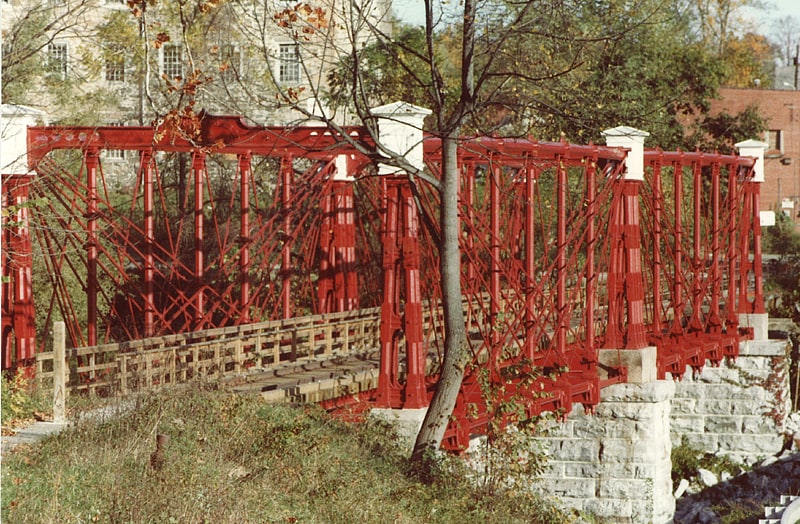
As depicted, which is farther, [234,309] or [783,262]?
[783,262]

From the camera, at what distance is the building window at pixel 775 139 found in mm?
59781

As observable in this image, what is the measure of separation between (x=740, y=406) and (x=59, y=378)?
2152 centimetres

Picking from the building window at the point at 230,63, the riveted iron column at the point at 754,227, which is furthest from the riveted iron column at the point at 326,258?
the riveted iron column at the point at 754,227

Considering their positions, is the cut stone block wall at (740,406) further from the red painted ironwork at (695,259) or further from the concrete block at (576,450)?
the concrete block at (576,450)

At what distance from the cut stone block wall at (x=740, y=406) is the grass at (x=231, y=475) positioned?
56.3 feet

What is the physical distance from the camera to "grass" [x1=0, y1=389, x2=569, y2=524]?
1132 cm

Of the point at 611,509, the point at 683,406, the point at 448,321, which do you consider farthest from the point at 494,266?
the point at 683,406

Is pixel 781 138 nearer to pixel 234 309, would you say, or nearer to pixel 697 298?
pixel 697 298

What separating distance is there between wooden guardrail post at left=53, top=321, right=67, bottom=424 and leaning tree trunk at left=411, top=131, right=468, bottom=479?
A: 407 centimetres

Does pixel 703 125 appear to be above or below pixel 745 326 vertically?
above

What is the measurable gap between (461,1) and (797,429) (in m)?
21.4

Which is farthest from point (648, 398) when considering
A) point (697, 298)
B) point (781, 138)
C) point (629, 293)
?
point (781, 138)

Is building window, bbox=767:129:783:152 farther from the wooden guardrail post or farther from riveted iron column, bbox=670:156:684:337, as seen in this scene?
the wooden guardrail post

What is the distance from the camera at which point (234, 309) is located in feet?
81.1
